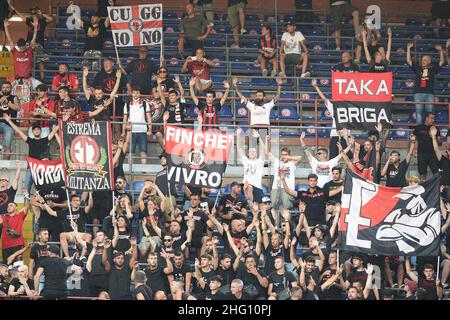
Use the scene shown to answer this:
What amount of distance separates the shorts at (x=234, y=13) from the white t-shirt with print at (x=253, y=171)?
21.9ft

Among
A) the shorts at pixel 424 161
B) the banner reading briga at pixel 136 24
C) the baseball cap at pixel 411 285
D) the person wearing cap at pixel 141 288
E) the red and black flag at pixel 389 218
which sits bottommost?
the baseball cap at pixel 411 285

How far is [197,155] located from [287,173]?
5.61ft

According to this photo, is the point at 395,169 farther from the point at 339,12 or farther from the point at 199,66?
the point at 339,12

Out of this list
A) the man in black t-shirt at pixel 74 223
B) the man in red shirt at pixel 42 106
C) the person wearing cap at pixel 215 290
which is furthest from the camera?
the man in red shirt at pixel 42 106

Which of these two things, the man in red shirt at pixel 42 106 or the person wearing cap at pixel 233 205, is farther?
the man in red shirt at pixel 42 106

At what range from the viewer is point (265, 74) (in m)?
28.0

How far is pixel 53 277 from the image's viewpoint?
73.0 ft

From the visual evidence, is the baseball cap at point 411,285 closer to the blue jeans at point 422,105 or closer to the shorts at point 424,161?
the shorts at point 424,161

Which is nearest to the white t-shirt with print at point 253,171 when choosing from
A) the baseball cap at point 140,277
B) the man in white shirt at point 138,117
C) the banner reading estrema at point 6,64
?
the man in white shirt at point 138,117

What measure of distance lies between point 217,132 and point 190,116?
11.1ft

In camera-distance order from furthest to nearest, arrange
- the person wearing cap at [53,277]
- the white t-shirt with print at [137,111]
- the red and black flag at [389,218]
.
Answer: the white t-shirt with print at [137,111] < the red and black flag at [389,218] < the person wearing cap at [53,277]

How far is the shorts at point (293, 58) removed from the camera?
28031 mm
